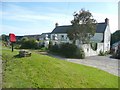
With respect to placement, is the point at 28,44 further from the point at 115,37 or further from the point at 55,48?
the point at 115,37

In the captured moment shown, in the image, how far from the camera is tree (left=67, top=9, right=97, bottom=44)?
3036 centimetres

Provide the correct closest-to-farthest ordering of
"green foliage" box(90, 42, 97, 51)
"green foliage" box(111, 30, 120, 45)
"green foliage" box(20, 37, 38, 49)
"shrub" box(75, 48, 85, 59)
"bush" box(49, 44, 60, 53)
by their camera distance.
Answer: "shrub" box(75, 48, 85, 59)
"bush" box(49, 44, 60, 53)
"green foliage" box(90, 42, 97, 51)
"green foliage" box(20, 37, 38, 49)
"green foliage" box(111, 30, 120, 45)

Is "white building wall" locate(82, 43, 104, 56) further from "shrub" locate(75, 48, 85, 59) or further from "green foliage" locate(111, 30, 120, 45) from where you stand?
"green foliage" locate(111, 30, 120, 45)

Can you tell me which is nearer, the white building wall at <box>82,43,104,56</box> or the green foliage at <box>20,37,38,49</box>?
the white building wall at <box>82,43,104,56</box>

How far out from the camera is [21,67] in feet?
32.6

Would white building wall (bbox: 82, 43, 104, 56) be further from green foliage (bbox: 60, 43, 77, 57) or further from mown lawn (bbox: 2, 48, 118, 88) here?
mown lawn (bbox: 2, 48, 118, 88)

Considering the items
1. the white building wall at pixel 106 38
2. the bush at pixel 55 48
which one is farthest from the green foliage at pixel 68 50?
the white building wall at pixel 106 38

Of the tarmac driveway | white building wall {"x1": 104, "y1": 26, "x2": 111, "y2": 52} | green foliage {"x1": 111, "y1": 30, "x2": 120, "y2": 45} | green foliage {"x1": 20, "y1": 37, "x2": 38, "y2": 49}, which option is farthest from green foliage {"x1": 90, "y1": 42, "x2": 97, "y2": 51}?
green foliage {"x1": 111, "y1": 30, "x2": 120, "y2": 45}

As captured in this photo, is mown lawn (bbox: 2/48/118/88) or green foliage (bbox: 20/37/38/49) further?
green foliage (bbox: 20/37/38/49)

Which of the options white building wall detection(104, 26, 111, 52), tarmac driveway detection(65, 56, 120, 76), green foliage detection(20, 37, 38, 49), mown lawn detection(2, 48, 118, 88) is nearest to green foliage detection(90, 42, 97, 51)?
white building wall detection(104, 26, 111, 52)

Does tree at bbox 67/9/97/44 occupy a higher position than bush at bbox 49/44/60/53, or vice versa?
tree at bbox 67/9/97/44

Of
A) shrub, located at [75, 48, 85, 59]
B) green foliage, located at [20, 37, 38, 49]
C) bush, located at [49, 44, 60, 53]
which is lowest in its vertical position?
shrub, located at [75, 48, 85, 59]

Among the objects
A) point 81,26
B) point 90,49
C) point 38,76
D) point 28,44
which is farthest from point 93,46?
point 38,76

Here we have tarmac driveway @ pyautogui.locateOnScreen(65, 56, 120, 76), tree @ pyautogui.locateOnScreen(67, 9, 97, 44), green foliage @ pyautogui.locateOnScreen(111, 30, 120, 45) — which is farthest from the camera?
green foliage @ pyautogui.locateOnScreen(111, 30, 120, 45)
